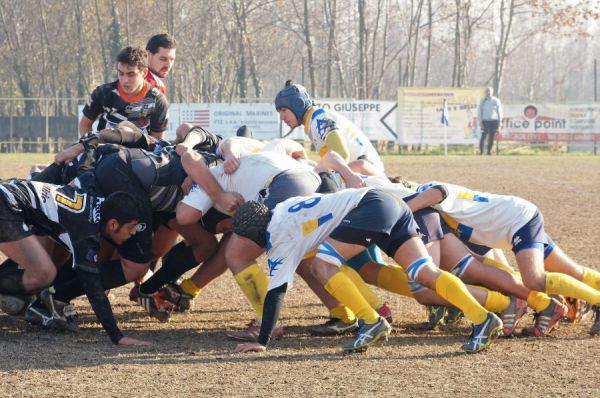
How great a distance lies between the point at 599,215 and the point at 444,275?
8.76 m

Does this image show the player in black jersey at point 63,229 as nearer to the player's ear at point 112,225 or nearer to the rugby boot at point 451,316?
the player's ear at point 112,225

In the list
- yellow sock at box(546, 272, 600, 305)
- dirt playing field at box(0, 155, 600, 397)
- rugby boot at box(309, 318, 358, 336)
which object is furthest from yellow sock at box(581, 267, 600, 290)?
rugby boot at box(309, 318, 358, 336)

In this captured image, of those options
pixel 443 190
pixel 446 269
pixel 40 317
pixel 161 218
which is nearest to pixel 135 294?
pixel 161 218

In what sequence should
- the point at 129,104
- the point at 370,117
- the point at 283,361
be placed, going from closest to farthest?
the point at 283,361 → the point at 129,104 → the point at 370,117

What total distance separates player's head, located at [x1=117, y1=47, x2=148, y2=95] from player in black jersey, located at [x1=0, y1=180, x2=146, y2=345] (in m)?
1.71

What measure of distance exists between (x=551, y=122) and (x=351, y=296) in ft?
91.2

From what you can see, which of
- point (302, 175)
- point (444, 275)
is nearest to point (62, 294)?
point (302, 175)

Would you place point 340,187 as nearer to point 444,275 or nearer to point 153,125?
point 444,275

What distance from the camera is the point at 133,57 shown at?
323 inches

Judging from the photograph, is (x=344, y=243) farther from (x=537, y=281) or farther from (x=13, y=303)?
(x=13, y=303)

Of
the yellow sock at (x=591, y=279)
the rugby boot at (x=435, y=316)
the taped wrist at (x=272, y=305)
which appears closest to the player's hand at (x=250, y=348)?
the taped wrist at (x=272, y=305)

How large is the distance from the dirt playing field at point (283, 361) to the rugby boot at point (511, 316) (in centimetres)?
10

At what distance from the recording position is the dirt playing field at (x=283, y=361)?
17.5 feet

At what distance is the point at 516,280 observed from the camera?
6.89 meters
